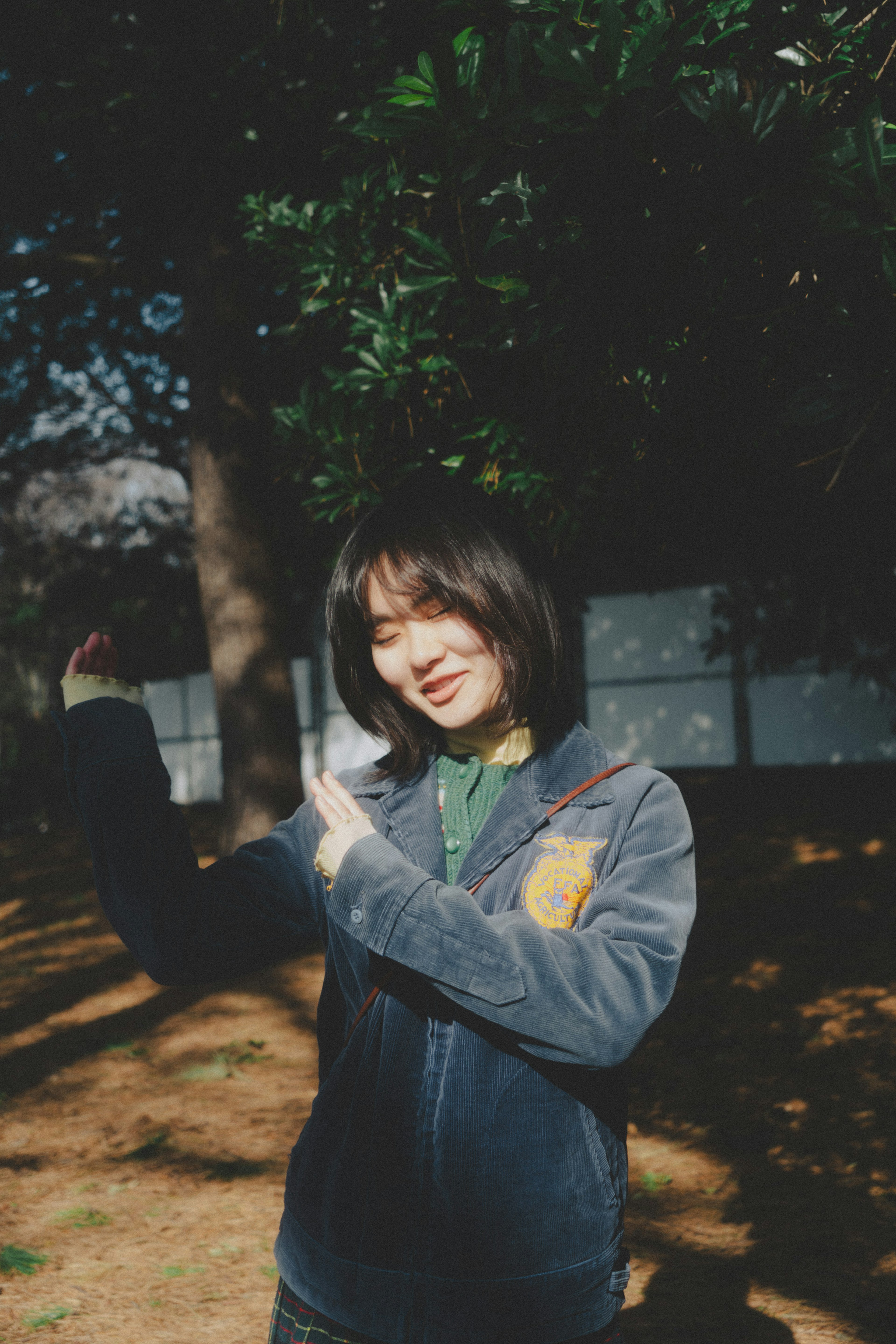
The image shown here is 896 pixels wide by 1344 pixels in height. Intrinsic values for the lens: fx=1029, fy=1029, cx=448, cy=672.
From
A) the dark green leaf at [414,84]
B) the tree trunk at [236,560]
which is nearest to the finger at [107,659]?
the dark green leaf at [414,84]

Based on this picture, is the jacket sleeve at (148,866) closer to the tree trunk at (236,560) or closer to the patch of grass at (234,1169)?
the patch of grass at (234,1169)

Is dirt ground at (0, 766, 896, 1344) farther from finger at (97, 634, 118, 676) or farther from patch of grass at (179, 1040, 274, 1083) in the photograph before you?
finger at (97, 634, 118, 676)

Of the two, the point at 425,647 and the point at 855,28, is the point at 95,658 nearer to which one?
the point at 425,647

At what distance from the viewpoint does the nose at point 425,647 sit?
1587 millimetres

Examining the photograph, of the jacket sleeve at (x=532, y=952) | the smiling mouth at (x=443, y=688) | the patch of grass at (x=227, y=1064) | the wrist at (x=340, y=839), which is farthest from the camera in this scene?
the patch of grass at (x=227, y=1064)

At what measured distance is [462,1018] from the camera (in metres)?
1.39

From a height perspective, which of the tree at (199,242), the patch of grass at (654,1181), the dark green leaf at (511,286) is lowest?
the patch of grass at (654,1181)

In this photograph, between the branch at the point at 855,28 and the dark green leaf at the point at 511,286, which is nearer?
the branch at the point at 855,28

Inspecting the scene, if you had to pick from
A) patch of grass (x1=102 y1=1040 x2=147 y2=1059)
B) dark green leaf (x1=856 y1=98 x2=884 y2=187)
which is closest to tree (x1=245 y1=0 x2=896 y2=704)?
dark green leaf (x1=856 y1=98 x2=884 y2=187)

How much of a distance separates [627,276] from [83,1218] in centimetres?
400

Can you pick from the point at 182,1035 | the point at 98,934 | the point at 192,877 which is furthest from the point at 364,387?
the point at 98,934

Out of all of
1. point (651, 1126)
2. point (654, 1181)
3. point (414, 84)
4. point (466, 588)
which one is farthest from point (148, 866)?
point (651, 1126)

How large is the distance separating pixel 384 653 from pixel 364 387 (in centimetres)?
233

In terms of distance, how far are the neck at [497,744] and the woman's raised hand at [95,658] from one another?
0.55 m
